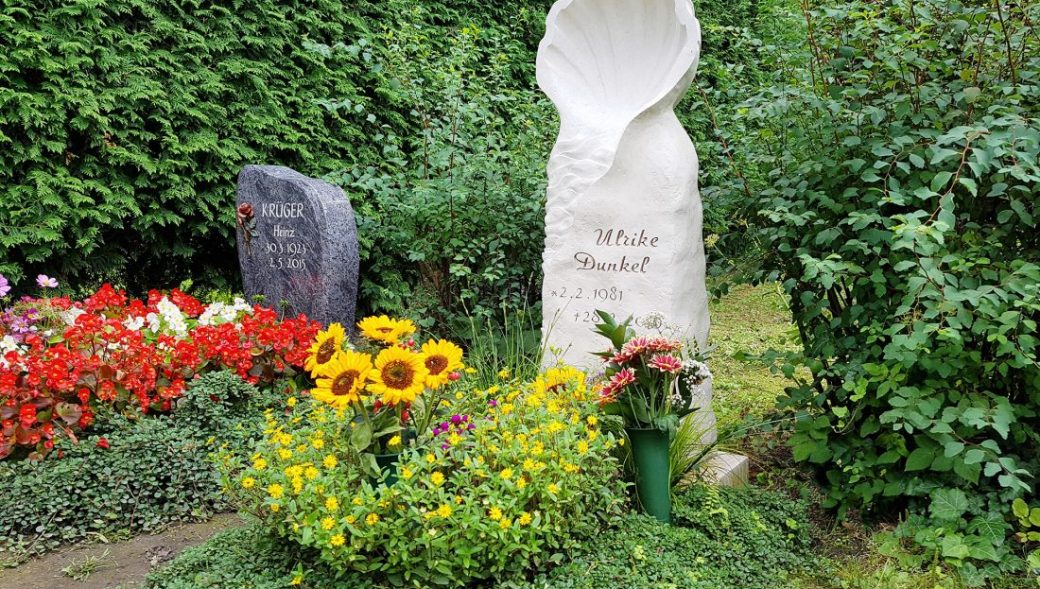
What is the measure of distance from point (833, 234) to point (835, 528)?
1.23 metres

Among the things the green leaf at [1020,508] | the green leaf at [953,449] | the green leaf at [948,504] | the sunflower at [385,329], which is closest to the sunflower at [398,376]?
the sunflower at [385,329]

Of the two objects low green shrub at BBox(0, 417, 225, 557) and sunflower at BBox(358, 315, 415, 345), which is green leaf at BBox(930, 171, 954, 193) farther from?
low green shrub at BBox(0, 417, 225, 557)

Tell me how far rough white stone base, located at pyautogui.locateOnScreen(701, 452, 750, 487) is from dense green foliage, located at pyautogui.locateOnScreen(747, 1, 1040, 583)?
1.01ft

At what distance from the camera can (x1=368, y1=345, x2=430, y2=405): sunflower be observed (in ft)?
8.28

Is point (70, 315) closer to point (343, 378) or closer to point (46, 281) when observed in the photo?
point (46, 281)

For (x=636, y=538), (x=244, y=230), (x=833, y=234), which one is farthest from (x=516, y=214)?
(x=636, y=538)

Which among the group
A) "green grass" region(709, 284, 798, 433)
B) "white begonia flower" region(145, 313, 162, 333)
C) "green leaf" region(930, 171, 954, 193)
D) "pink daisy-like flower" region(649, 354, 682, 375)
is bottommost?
"green grass" region(709, 284, 798, 433)

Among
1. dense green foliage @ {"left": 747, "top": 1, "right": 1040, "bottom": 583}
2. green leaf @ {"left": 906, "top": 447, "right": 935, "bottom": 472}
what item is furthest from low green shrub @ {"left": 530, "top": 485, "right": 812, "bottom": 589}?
green leaf @ {"left": 906, "top": 447, "right": 935, "bottom": 472}

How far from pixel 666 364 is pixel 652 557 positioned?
2.23 ft

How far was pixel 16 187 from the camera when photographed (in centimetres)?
505

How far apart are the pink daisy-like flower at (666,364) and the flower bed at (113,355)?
2.33 metres

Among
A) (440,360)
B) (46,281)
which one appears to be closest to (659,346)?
(440,360)

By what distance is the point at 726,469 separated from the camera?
143 inches

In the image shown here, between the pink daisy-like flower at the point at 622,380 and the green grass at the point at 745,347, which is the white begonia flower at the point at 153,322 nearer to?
the pink daisy-like flower at the point at 622,380
